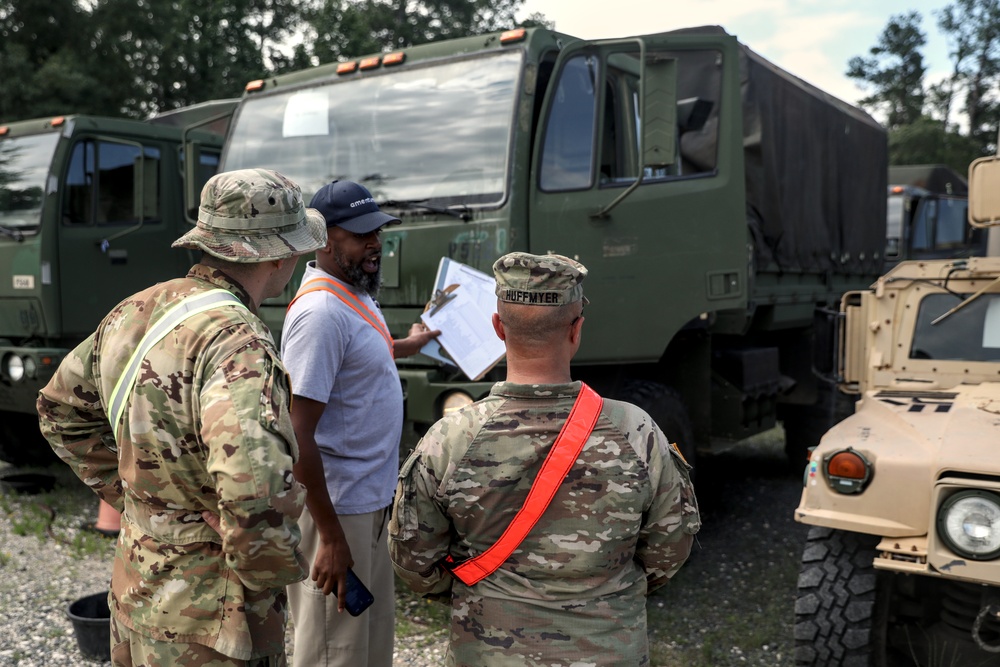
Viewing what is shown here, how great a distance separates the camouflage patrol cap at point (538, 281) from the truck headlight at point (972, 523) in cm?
174

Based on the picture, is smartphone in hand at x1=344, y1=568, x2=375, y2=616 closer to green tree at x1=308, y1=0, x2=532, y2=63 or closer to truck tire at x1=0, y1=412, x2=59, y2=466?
truck tire at x1=0, y1=412, x2=59, y2=466

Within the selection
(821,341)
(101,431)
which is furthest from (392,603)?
(821,341)

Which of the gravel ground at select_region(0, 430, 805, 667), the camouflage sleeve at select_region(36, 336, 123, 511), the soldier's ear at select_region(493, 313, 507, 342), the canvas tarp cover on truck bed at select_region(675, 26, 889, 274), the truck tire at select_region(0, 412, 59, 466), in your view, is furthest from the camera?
the truck tire at select_region(0, 412, 59, 466)

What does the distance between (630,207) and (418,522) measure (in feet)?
8.38

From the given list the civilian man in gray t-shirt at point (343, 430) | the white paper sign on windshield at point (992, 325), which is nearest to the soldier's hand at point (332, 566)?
the civilian man in gray t-shirt at point (343, 430)

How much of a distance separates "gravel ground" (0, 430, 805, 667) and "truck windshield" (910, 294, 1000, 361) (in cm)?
143

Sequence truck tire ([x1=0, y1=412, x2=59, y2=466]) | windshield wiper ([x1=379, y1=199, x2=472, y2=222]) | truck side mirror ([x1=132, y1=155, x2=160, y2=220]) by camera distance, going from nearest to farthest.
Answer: windshield wiper ([x1=379, y1=199, x2=472, y2=222]) → truck side mirror ([x1=132, y1=155, x2=160, y2=220]) → truck tire ([x1=0, y1=412, x2=59, y2=466])

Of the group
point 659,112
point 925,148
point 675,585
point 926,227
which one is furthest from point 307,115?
point 925,148

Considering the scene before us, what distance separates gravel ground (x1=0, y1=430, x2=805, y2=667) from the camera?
3.89 m

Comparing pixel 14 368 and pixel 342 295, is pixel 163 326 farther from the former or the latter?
pixel 14 368

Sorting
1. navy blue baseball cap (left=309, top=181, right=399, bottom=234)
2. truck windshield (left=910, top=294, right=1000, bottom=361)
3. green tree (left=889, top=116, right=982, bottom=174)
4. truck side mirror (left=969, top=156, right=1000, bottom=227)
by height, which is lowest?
truck windshield (left=910, top=294, right=1000, bottom=361)

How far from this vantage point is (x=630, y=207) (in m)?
4.08

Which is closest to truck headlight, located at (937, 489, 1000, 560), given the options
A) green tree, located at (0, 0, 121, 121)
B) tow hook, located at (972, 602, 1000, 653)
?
tow hook, located at (972, 602, 1000, 653)

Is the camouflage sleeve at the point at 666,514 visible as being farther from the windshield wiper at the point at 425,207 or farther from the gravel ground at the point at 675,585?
the windshield wiper at the point at 425,207
